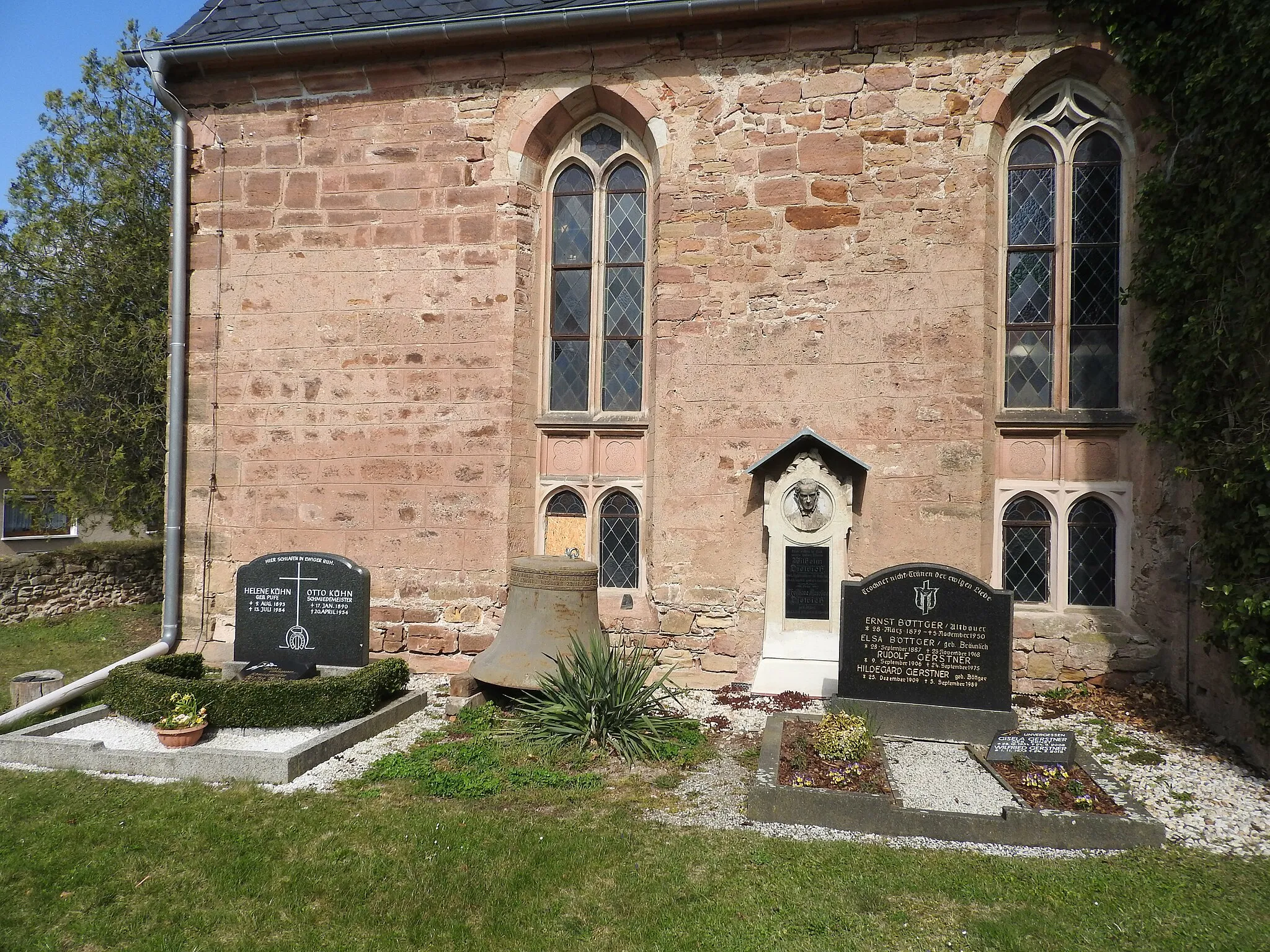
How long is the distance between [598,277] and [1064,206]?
4.92 meters

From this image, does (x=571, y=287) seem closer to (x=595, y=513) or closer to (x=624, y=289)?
(x=624, y=289)

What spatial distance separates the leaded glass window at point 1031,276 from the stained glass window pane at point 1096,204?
0.79 ft

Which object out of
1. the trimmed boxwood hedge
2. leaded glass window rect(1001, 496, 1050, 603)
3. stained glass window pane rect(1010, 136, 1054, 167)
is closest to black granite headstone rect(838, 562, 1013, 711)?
leaded glass window rect(1001, 496, 1050, 603)

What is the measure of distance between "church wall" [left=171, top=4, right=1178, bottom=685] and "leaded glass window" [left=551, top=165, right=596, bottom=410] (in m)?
0.26

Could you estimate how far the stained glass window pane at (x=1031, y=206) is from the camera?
323 inches

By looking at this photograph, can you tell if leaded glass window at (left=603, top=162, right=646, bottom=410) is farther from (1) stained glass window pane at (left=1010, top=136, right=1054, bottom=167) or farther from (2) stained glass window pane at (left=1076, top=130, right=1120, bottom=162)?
(2) stained glass window pane at (left=1076, top=130, right=1120, bottom=162)

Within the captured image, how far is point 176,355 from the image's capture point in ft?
29.1

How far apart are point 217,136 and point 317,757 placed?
23.7ft

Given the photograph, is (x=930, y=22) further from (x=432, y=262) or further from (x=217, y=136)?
(x=217, y=136)

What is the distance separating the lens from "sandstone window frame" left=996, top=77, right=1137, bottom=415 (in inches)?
314


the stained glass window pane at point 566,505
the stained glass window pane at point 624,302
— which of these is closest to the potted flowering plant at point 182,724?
the stained glass window pane at point 566,505

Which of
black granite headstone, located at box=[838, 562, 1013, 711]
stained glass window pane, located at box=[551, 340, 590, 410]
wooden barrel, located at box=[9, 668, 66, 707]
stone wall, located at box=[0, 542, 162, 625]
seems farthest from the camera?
stone wall, located at box=[0, 542, 162, 625]

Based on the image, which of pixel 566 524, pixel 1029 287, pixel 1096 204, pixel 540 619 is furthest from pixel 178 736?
pixel 1096 204

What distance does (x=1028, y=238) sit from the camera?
826 centimetres
